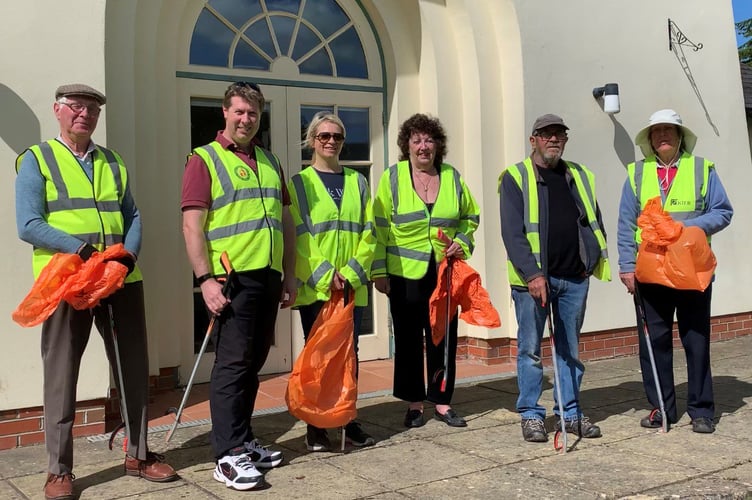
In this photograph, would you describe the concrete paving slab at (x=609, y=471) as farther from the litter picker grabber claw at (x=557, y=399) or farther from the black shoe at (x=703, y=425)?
the black shoe at (x=703, y=425)

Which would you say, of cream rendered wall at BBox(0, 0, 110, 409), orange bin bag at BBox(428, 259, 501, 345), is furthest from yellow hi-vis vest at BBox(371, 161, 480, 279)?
cream rendered wall at BBox(0, 0, 110, 409)

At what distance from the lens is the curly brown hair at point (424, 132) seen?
4727 millimetres

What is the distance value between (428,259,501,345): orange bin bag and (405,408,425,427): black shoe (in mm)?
474

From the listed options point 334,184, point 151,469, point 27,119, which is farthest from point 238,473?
point 27,119

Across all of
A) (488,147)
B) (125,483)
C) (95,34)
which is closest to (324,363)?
(125,483)

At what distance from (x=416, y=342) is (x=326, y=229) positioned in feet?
3.42

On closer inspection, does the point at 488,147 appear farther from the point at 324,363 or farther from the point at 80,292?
the point at 80,292

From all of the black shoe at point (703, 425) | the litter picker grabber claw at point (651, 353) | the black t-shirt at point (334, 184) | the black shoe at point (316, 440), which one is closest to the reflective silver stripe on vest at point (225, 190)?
the black t-shirt at point (334, 184)

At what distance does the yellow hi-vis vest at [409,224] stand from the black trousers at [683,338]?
4.04 feet

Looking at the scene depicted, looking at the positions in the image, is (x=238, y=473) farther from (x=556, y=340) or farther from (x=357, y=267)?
(x=556, y=340)

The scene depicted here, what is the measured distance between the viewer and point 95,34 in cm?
477

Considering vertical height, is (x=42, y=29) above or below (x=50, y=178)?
above

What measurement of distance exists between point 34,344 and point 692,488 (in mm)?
3718

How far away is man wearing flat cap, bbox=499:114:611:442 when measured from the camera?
444 cm
